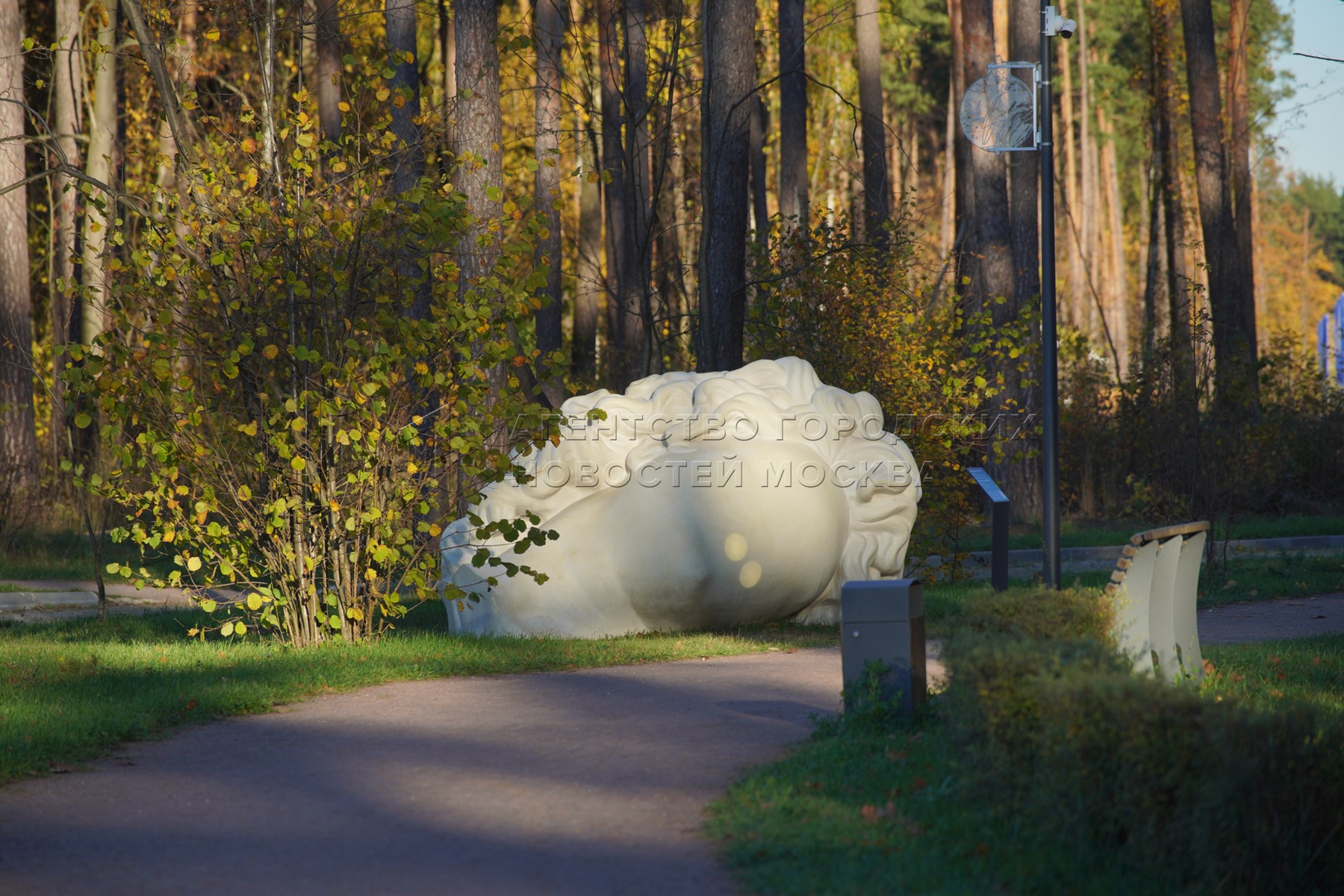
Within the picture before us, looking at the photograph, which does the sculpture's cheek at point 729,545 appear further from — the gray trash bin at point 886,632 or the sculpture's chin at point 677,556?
the gray trash bin at point 886,632

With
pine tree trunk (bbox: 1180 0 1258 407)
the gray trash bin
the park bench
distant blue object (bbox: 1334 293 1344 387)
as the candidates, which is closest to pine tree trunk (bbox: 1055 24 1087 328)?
distant blue object (bbox: 1334 293 1344 387)

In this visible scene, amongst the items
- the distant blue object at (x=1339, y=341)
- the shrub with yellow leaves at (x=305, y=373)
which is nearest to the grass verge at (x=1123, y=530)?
the distant blue object at (x=1339, y=341)

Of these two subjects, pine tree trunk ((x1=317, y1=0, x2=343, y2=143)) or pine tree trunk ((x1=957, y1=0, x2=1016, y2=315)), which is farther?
pine tree trunk ((x1=317, y1=0, x2=343, y2=143))

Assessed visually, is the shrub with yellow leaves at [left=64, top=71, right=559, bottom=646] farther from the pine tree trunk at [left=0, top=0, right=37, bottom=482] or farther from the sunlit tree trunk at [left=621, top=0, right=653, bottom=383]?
the pine tree trunk at [left=0, top=0, right=37, bottom=482]

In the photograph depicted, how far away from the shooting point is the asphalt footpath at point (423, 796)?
4555 millimetres

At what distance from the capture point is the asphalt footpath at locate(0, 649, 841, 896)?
4.55 meters

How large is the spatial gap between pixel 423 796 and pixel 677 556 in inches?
154

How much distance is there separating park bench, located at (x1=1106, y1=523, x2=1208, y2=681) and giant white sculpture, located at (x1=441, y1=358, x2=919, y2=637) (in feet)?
8.91

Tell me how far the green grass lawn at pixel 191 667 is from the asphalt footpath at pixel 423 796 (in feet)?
0.77

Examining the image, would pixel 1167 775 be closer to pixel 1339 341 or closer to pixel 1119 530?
pixel 1119 530

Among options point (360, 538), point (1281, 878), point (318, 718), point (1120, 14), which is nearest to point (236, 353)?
point (360, 538)

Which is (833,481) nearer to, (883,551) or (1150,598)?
(883,551)

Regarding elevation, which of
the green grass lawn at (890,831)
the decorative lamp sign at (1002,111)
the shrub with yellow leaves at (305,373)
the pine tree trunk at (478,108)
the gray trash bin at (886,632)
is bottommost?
the green grass lawn at (890,831)

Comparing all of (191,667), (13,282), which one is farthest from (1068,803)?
(13,282)
